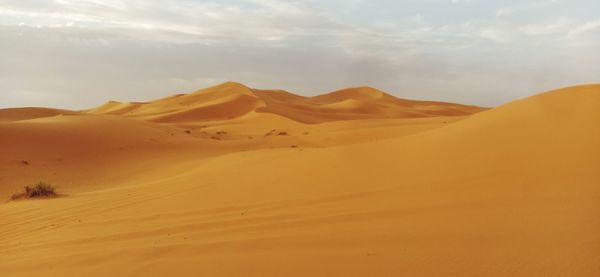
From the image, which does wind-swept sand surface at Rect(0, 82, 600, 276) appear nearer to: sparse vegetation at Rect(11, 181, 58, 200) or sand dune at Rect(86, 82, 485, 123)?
sparse vegetation at Rect(11, 181, 58, 200)

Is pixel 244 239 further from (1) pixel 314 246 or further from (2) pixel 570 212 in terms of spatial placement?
(2) pixel 570 212

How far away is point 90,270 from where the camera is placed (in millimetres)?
4723

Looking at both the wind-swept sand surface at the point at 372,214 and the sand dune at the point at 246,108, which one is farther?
the sand dune at the point at 246,108

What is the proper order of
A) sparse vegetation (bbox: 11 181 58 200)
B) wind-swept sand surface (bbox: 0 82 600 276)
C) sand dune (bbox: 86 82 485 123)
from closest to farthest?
wind-swept sand surface (bbox: 0 82 600 276)
sparse vegetation (bbox: 11 181 58 200)
sand dune (bbox: 86 82 485 123)

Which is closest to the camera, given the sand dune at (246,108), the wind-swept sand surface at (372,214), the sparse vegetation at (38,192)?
the wind-swept sand surface at (372,214)

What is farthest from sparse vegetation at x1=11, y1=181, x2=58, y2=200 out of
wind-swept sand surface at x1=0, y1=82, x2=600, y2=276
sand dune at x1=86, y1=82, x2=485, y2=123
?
sand dune at x1=86, y1=82, x2=485, y2=123

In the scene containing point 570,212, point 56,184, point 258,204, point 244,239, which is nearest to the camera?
point 570,212

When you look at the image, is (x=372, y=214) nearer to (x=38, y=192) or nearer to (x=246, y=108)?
(x=38, y=192)

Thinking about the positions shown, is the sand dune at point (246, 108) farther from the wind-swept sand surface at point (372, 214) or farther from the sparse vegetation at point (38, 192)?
the wind-swept sand surface at point (372, 214)

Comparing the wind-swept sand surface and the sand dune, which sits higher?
the sand dune

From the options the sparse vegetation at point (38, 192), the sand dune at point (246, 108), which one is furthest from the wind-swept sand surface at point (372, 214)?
the sand dune at point (246, 108)

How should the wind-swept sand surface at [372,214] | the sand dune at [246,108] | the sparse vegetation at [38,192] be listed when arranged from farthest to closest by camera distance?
the sand dune at [246,108], the sparse vegetation at [38,192], the wind-swept sand surface at [372,214]

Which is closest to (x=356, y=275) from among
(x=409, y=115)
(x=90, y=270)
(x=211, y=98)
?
(x=90, y=270)

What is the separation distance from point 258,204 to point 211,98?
50.1m
